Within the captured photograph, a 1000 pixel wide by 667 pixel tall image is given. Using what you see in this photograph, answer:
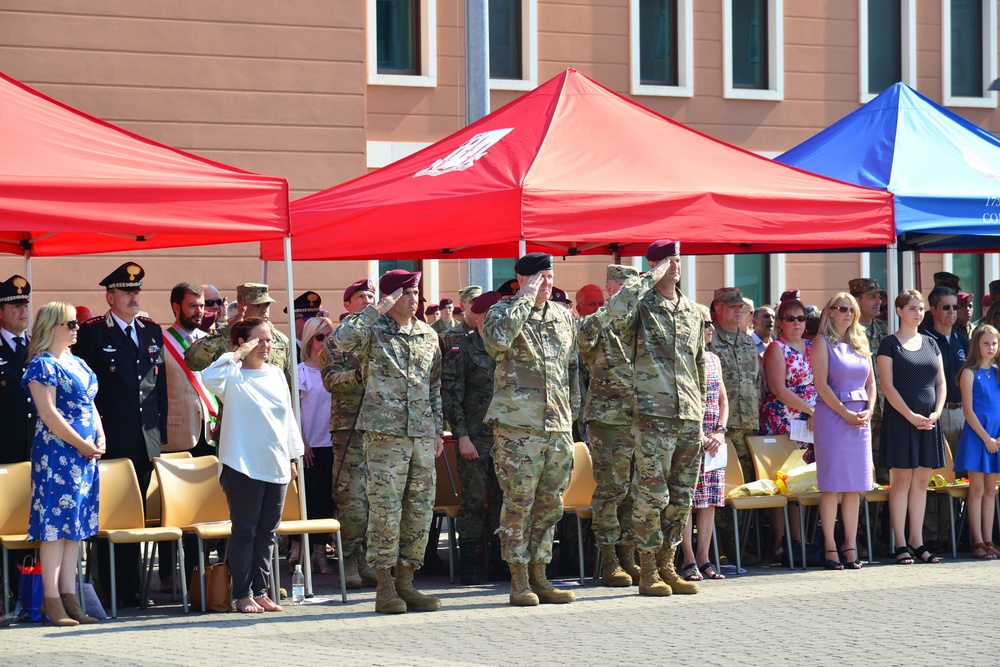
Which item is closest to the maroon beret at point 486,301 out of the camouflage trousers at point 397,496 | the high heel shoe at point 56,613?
the camouflage trousers at point 397,496

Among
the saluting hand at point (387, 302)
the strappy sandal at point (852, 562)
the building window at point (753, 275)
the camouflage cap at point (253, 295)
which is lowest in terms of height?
the strappy sandal at point (852, 562)

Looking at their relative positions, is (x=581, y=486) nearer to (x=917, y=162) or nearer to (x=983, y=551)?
(x=983, y=551)

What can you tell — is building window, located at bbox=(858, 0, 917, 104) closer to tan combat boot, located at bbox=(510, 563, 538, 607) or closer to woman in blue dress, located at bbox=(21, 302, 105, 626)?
tan combat boot, located at bbox=(510, 563, 538, 607)

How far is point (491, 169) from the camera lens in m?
9.71

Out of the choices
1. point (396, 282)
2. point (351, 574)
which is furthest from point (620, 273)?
point (351, 574)

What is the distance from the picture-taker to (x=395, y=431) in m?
8.62

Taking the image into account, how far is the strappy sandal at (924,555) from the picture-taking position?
10641 millimetres

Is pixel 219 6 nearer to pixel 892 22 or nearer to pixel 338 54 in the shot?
pixel 338 54

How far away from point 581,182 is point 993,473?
12.5ft

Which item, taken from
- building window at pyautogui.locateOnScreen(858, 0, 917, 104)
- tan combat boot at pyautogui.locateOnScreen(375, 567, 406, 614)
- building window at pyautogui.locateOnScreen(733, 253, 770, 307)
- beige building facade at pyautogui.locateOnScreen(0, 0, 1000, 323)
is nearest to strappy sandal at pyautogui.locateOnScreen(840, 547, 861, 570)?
beige building facade at pyautogui.locateOnScreen(0, 0, 1000, 323)

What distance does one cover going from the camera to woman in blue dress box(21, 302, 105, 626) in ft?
27.3

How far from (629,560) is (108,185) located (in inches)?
153

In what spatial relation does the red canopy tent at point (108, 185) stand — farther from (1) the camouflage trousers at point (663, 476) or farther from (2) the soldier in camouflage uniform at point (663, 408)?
(1) the camouflage trousers at point (663, 476)

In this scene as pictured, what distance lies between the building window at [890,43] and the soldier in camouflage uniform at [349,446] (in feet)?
41.5
